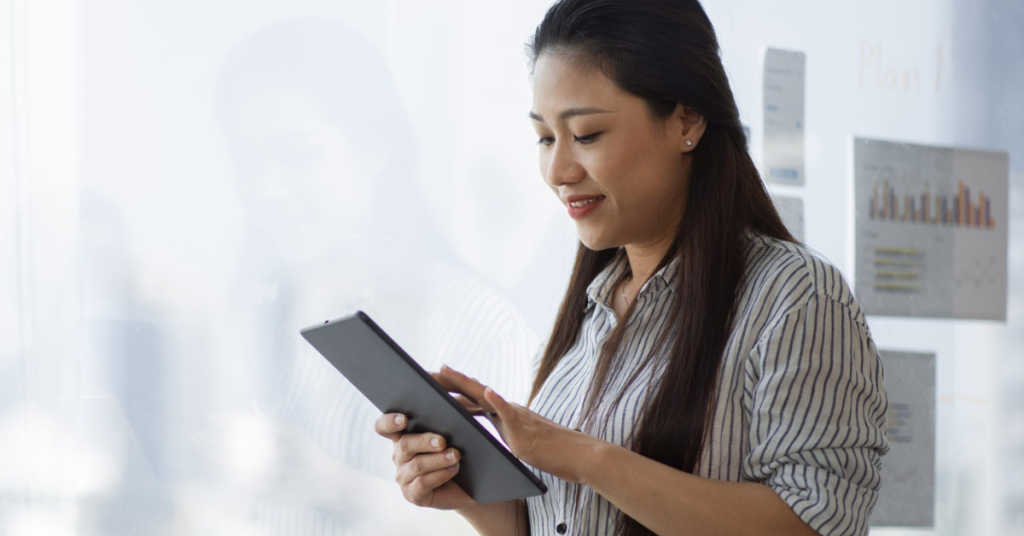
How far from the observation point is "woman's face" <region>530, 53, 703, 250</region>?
101cm

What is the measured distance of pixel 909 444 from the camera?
194 centimetres

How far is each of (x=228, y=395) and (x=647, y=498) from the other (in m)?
0.85

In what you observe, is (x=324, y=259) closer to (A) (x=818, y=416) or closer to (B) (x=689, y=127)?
(B) (x=689, y=127)

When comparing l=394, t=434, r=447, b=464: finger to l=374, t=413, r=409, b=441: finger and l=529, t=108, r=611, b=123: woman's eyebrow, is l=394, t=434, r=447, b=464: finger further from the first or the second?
l=529, t=108, r=611, b=123: woman's eyebrow

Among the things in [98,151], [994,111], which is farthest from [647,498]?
[994,111]

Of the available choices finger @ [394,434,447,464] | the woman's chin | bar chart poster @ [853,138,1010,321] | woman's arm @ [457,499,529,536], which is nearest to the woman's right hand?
finger @ [394,434,447,464]

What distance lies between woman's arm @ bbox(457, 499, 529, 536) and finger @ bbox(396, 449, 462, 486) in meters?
0.14

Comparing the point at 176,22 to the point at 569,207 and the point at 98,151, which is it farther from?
the point at 569,207

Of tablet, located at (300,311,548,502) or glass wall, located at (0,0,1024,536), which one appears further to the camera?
glass wall, located at (0,0,1024,536)

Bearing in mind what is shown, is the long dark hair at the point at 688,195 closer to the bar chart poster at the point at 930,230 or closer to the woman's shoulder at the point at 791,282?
the woman's shoulder at the point at 791,282

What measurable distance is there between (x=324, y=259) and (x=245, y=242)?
14cm

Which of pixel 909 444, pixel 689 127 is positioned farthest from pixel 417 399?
pixel 909 444

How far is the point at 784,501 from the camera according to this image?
83 centimetres

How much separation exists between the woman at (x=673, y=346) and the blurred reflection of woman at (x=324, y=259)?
0.43m
